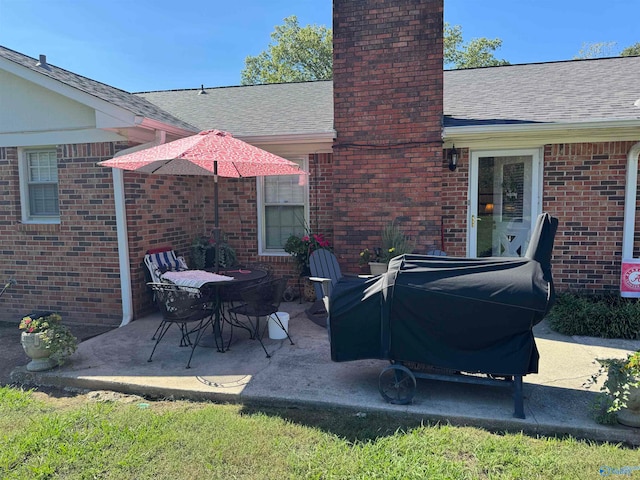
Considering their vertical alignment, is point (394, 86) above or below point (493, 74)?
below

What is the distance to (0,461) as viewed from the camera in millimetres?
2881

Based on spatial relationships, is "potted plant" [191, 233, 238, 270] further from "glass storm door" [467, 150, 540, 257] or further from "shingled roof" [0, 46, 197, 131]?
"glass storm door" [467, 150, 540, 257]

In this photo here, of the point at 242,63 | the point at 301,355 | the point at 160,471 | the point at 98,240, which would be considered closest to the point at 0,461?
the point at 160,471

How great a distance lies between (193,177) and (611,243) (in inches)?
266

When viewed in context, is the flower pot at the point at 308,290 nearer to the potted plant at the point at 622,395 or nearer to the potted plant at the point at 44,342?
the potted plant at the point at 44,342

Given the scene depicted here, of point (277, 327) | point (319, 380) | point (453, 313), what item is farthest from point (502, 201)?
point (319, 380)

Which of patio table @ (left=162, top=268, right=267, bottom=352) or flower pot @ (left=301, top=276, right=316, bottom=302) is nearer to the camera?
patio table @ (left=162, top=268, right=267, bottom=352)

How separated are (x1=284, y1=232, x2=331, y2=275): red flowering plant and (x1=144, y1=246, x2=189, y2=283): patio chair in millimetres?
1751

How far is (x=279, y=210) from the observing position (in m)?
7.62

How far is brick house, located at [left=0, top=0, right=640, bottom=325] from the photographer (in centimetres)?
595

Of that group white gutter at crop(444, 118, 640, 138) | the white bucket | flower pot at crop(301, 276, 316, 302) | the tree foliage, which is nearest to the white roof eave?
white gutter at crop(444, 118, 640, 138)

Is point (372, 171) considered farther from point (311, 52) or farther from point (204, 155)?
point (311, 52)

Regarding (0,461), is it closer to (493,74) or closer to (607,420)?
(607,420)

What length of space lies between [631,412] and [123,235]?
5.94 meters
